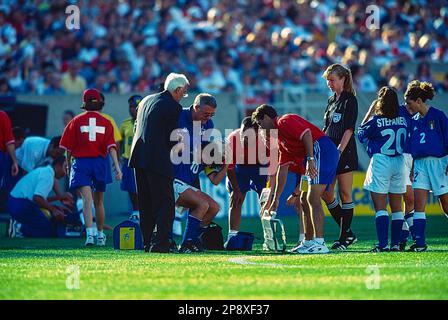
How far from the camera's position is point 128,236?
47.8ft

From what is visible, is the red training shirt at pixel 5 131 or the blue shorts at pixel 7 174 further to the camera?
the blue shorts at pixel 7 174

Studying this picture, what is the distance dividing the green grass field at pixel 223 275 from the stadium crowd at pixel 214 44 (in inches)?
429

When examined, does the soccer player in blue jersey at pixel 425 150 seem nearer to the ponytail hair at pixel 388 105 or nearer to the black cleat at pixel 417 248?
the black cleat at pixel 417 248

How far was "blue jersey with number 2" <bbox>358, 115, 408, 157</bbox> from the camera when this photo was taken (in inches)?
525

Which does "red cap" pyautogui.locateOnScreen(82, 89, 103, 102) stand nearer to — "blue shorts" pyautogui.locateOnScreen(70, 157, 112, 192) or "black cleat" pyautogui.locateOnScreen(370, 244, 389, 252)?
"blue shorts" pyautogui.locateOnScreen(70, 157, 112, 192)

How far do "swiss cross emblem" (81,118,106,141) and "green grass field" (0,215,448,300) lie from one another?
5.57ft

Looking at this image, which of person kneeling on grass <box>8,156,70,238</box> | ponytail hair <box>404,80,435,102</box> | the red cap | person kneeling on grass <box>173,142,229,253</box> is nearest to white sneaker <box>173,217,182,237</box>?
person kneeling on grass <box>8,156,70,238</box>

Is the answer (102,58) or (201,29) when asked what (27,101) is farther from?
(201,29)

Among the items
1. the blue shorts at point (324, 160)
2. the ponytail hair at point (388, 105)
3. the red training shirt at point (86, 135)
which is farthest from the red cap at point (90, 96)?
the ponytail hair at point (388, 105)

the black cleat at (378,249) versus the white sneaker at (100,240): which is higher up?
the white sneaker at (100,240)

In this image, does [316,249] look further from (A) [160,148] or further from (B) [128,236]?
(B) [128,236]

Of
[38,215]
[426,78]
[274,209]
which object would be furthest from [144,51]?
[274,209]

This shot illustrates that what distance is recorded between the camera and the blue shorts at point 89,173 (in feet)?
50.3

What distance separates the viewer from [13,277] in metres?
10.5
